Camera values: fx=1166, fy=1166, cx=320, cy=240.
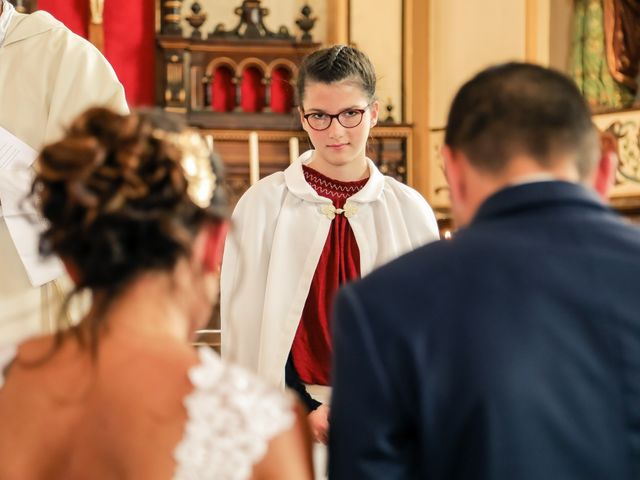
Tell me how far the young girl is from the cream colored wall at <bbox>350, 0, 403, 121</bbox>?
4.93 meters

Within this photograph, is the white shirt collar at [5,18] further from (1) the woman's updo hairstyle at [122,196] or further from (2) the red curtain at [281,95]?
(2) the red curtain at [281,95]

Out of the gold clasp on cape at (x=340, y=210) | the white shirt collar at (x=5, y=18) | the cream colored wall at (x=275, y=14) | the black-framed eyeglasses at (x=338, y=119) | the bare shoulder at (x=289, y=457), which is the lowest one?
the bare shoulder at (x=289, y=457)

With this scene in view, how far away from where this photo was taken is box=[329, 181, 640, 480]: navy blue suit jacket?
1643 mm

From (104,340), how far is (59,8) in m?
6.75

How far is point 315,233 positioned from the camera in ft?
11.1

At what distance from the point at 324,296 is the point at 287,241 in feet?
0.65

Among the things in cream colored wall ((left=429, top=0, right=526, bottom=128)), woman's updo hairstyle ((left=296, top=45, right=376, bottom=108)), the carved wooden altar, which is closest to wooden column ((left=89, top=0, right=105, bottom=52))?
the carved wooden altar

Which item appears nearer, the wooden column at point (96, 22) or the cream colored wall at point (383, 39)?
the wooden column at point (96, 22)

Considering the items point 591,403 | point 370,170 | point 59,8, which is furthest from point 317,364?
point 59,8

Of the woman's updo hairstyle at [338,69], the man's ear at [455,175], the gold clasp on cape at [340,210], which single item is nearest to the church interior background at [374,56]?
the woman's updo hairstyle at [338,69]

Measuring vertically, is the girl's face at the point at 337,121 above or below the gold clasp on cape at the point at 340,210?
above

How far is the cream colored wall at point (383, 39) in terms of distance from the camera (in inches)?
330

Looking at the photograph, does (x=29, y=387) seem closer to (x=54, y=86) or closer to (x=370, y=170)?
(x=370, y=170)

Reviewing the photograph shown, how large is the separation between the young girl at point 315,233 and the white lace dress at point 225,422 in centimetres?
164
